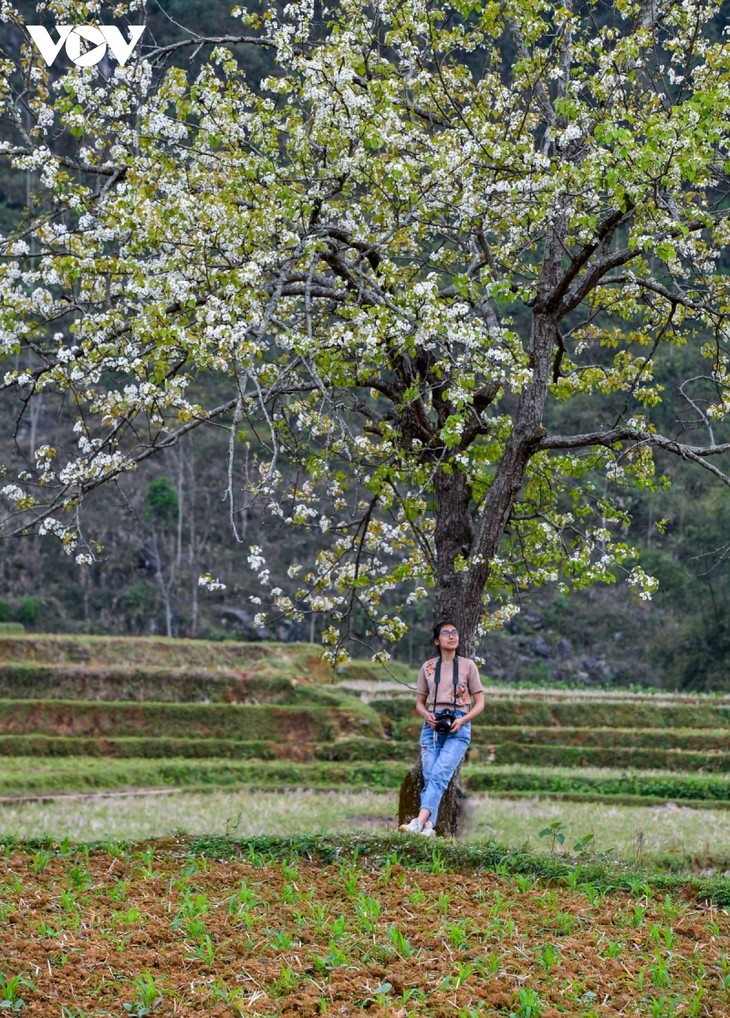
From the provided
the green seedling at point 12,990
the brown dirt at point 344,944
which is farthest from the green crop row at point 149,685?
the green seedling at point 12,990

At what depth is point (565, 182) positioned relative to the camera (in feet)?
32.1

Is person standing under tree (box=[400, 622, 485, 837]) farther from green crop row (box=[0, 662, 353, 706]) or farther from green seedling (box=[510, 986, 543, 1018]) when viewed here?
green crop row (box=[0, 662, 353, 706])

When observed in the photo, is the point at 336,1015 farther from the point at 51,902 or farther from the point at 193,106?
the point at 193,106

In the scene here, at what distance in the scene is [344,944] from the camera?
644 cm

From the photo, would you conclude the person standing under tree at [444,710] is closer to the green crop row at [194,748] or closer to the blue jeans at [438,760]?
the blue jeans at [438,760]

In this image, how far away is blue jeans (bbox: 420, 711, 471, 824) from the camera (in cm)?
989

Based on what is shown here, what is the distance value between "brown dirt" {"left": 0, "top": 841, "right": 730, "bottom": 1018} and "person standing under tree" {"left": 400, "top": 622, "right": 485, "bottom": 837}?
174 centimetres

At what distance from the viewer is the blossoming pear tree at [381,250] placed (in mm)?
9094

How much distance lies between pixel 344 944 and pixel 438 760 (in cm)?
366

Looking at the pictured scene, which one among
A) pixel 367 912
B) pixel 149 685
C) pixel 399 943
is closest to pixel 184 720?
pixel 149 685

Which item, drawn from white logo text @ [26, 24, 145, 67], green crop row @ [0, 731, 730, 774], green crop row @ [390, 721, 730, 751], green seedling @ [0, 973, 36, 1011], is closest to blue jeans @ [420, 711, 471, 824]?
green seedling @ [0, 973, 36, 1011]

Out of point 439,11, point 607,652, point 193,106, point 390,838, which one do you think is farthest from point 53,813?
point 607,652

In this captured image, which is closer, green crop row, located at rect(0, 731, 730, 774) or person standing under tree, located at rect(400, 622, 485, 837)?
person standing under tree, located at rect(400, 622, 485, 837)

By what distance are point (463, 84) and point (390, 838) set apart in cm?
715
